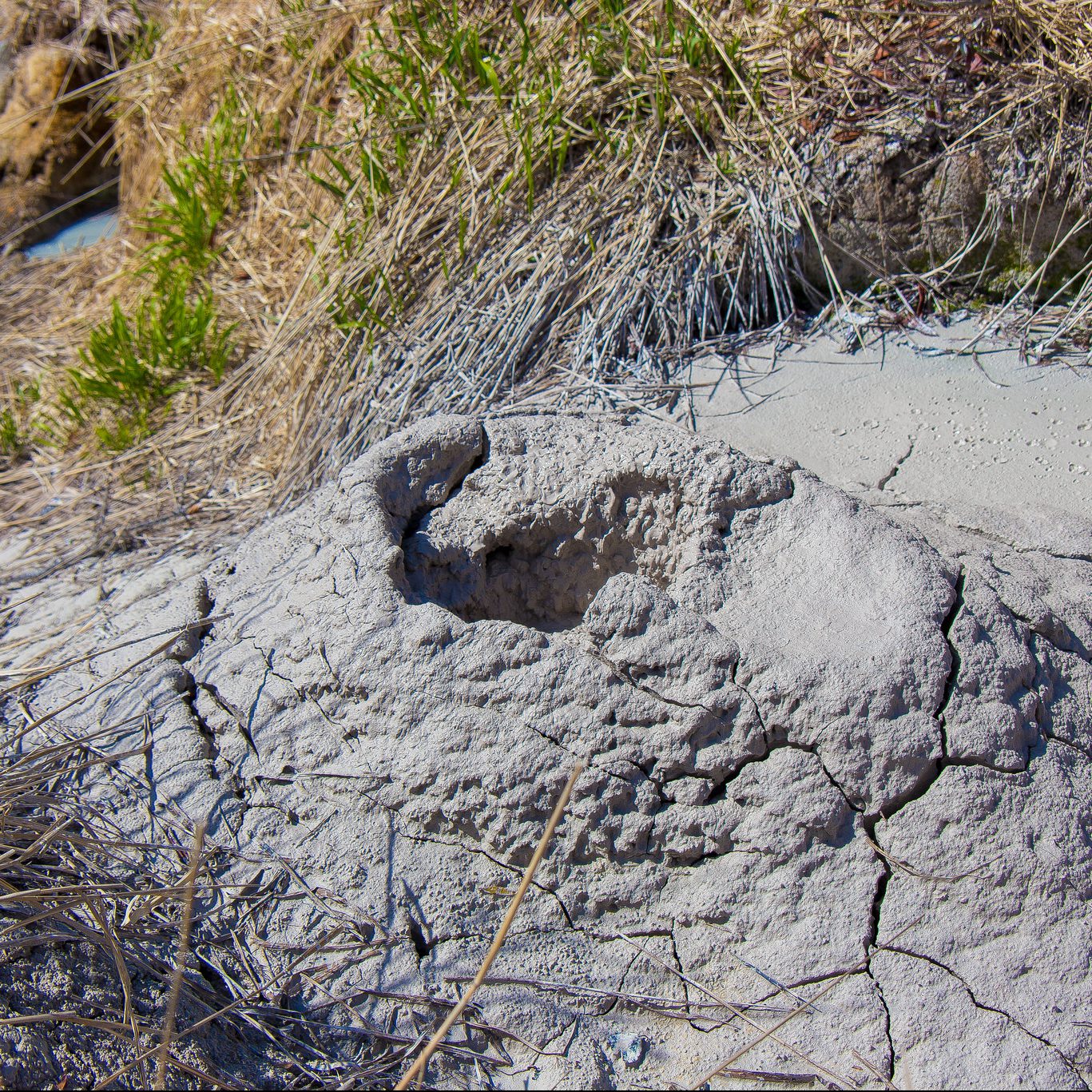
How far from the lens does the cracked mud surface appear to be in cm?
149

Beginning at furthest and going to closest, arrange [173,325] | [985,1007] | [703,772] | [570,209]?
[173,325] → [570,209] → [703,772] → [985,1007]

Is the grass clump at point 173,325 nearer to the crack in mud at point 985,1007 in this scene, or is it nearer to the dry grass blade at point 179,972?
the dry grass blade at point 179,972

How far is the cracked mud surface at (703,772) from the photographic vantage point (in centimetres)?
149

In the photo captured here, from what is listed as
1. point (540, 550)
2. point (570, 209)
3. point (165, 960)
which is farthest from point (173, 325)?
point (165, 960)

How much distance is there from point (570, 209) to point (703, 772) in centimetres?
210

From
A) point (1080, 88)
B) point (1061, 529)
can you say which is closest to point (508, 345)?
point (1061, 529)

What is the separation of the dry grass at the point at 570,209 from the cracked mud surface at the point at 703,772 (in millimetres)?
1084

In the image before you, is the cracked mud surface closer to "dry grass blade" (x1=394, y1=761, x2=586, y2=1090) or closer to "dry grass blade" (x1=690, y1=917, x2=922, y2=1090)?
"dry grass blade" (x1=690, y1=917, x2=922, y2=1090)

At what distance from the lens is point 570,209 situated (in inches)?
122

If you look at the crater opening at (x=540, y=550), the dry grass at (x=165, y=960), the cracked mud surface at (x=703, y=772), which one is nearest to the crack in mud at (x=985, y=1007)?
the cracked mud surface at (x=703, y=772)

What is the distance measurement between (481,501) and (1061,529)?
1.25 m

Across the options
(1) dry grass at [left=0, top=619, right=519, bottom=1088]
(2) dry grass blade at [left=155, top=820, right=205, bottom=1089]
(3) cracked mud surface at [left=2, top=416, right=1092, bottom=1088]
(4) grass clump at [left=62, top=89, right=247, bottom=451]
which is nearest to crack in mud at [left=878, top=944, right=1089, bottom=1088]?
(3) cracked mud surface at [left=2, top=416, right=1092, bottom=1088]

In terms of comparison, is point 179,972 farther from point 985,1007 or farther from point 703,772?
point 985,1007

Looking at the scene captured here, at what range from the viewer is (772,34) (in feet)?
10.1
